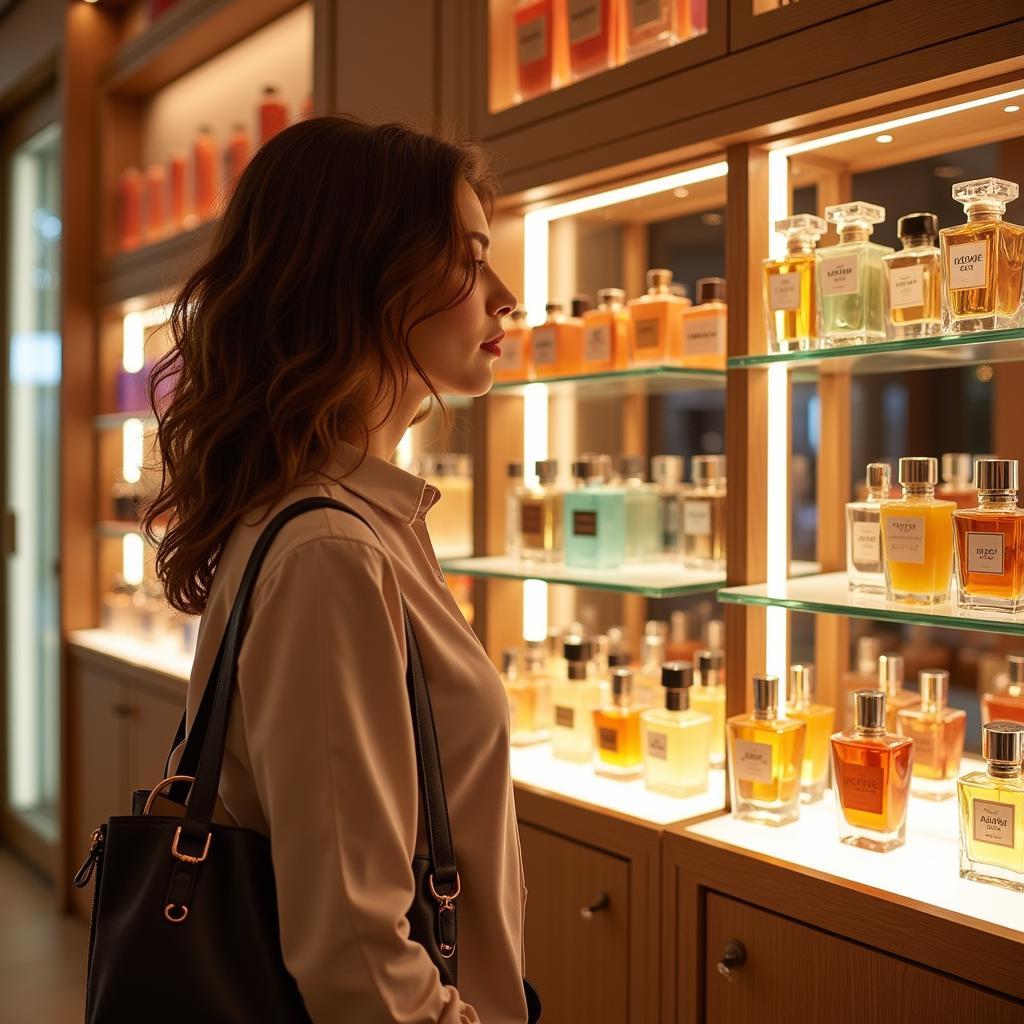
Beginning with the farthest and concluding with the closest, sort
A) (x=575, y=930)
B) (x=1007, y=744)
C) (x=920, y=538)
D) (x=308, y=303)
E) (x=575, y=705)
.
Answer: (x=575, y=705) < (x=575, y=930) < (x=920, y=538) < (x=1007, y=744) < (x=308, y=303)

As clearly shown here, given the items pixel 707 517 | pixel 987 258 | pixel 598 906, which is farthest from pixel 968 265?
pixel 598 906

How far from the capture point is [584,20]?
1.80 meters

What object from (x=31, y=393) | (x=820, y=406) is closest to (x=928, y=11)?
(x=820, y=406)

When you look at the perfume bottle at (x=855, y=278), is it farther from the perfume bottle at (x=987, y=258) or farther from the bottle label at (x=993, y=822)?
the bottle label at (x=993, y=822)

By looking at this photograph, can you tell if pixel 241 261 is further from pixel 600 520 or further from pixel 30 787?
pixel 30 787

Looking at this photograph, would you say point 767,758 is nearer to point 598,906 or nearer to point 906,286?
point 598,906

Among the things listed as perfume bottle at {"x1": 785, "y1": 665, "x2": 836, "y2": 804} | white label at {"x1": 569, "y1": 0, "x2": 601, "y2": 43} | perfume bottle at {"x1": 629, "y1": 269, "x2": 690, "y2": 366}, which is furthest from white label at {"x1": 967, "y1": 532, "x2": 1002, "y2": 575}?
white label at {"x1": 569, "y1": 0, "x2": 601, "y2": 43}

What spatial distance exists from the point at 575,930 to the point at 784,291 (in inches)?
40.8

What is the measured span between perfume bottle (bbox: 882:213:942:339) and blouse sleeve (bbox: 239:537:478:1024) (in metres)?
0.89

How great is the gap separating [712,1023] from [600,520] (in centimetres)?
82

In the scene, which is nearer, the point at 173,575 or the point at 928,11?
the point at 173,575

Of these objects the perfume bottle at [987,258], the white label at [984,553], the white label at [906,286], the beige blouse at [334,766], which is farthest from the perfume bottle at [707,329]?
the beige blouse at [334,766]

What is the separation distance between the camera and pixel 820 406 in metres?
1.93

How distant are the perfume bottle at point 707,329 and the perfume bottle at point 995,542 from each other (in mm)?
546
